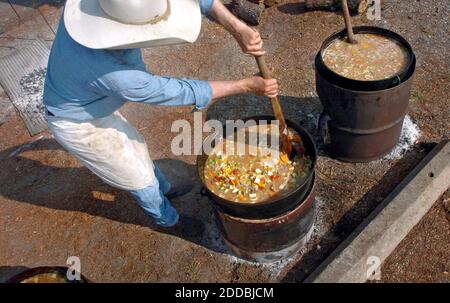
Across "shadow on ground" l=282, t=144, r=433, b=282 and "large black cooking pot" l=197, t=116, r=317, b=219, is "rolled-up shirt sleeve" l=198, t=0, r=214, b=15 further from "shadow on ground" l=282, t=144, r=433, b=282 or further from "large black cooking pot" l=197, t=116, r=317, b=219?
"shadow on ground" l=282, t=144, r=433, b=282

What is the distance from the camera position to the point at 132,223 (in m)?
5.36

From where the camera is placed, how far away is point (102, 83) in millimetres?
3430

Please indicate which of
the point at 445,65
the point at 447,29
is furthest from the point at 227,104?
the point at 447,29

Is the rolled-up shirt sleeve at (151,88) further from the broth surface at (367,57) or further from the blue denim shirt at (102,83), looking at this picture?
the broth surface at (367,57)

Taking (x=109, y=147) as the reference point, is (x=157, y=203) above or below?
below

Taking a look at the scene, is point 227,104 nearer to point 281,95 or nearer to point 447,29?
point 281,95

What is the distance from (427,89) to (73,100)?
457cm

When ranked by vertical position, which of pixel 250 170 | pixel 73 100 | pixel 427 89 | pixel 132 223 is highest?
pixel 73 100

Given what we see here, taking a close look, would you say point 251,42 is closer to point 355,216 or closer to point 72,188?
point 355,216

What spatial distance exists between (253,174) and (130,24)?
5.82 ft

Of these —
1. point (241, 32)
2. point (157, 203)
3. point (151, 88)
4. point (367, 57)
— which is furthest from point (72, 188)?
point (367, 57)

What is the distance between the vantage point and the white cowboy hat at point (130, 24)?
9.95 ft

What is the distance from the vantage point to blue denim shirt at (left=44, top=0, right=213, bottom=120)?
3.36 m
